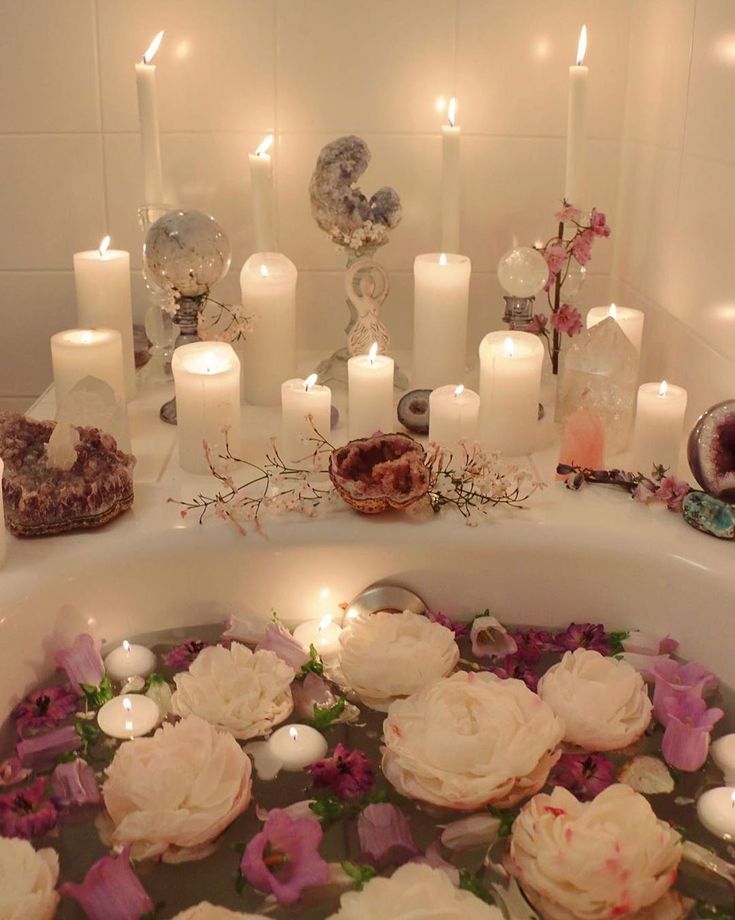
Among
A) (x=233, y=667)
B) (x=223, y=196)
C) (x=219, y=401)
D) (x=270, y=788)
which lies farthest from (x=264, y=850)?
(x=223, y=196)

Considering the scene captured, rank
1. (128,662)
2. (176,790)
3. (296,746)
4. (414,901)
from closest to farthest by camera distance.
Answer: (414,901)
(176,790)
(296,746)
(128,662)

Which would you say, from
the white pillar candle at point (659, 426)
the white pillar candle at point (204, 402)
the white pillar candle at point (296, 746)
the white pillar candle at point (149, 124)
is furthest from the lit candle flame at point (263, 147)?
the white pillar candle at point (296, 746)

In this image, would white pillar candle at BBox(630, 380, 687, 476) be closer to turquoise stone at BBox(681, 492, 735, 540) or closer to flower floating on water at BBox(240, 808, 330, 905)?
turquoise stone at BBox(681, 492, 735, 540)

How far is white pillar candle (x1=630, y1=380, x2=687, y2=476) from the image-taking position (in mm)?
1341

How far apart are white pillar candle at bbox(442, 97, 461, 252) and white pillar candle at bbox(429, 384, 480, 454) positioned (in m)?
0.39

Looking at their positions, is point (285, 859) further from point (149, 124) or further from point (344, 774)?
point (149, 124)

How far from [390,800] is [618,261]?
112 cm

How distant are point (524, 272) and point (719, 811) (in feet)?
2.67

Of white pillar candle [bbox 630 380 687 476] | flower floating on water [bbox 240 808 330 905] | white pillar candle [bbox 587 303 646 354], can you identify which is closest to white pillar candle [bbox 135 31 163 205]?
white pillar candle [bbox 587 303 646 354]

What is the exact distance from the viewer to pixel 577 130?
5.21ft

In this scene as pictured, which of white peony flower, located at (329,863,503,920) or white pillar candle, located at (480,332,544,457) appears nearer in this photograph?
white peony flower, located at (329,863,503,920)

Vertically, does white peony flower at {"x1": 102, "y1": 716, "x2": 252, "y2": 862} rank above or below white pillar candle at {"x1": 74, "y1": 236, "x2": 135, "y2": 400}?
below

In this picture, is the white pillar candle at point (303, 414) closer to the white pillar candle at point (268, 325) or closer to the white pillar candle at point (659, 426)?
the white pillar candle at point (268, 325)

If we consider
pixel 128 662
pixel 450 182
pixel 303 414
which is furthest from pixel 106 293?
pixel 128 662
